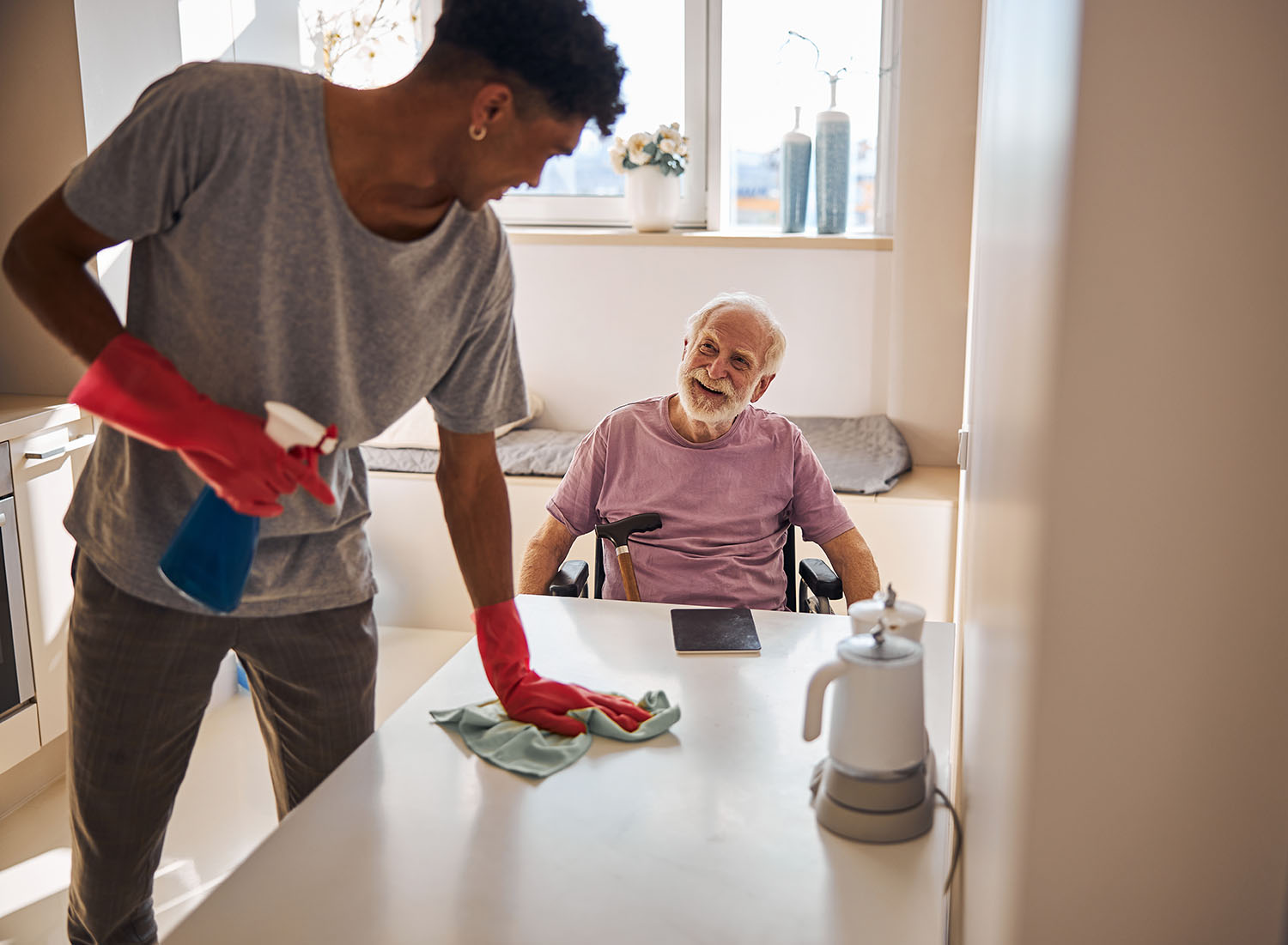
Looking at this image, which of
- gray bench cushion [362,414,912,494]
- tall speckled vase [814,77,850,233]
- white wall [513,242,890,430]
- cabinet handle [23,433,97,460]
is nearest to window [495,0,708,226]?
white wall [513,242,890,430]

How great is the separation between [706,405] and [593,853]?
47.0 inches

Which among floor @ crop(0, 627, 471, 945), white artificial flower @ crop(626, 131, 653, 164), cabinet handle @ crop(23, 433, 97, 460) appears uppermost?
white artificial flower @ crop(626, 131, 653, 164)

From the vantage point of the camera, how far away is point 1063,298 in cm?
51

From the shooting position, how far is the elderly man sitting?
208cm

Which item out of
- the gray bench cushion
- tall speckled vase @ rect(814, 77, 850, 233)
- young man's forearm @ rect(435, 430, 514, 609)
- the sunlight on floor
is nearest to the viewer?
young man's forearm @ rect(435, 430, 514, 609)

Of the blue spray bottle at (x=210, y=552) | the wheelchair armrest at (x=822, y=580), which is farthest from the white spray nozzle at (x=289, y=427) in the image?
the wheelchair armrest at (x=822, y=580)

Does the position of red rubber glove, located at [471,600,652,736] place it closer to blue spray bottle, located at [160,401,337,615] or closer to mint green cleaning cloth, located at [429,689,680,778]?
mint green cleaning cloth, located at [429,689,680,778]

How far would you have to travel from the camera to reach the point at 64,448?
2445 mm

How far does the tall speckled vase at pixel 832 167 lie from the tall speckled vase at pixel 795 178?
4 cm

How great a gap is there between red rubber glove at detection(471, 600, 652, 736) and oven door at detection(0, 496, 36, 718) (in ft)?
4.91

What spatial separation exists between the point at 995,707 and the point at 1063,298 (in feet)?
1.33

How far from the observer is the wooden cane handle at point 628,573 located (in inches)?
78.3

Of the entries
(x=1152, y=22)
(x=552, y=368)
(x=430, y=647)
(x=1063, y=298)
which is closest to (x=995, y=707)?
(x=1063, y=298)

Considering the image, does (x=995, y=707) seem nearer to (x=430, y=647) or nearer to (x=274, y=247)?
(x=274, y=247)
